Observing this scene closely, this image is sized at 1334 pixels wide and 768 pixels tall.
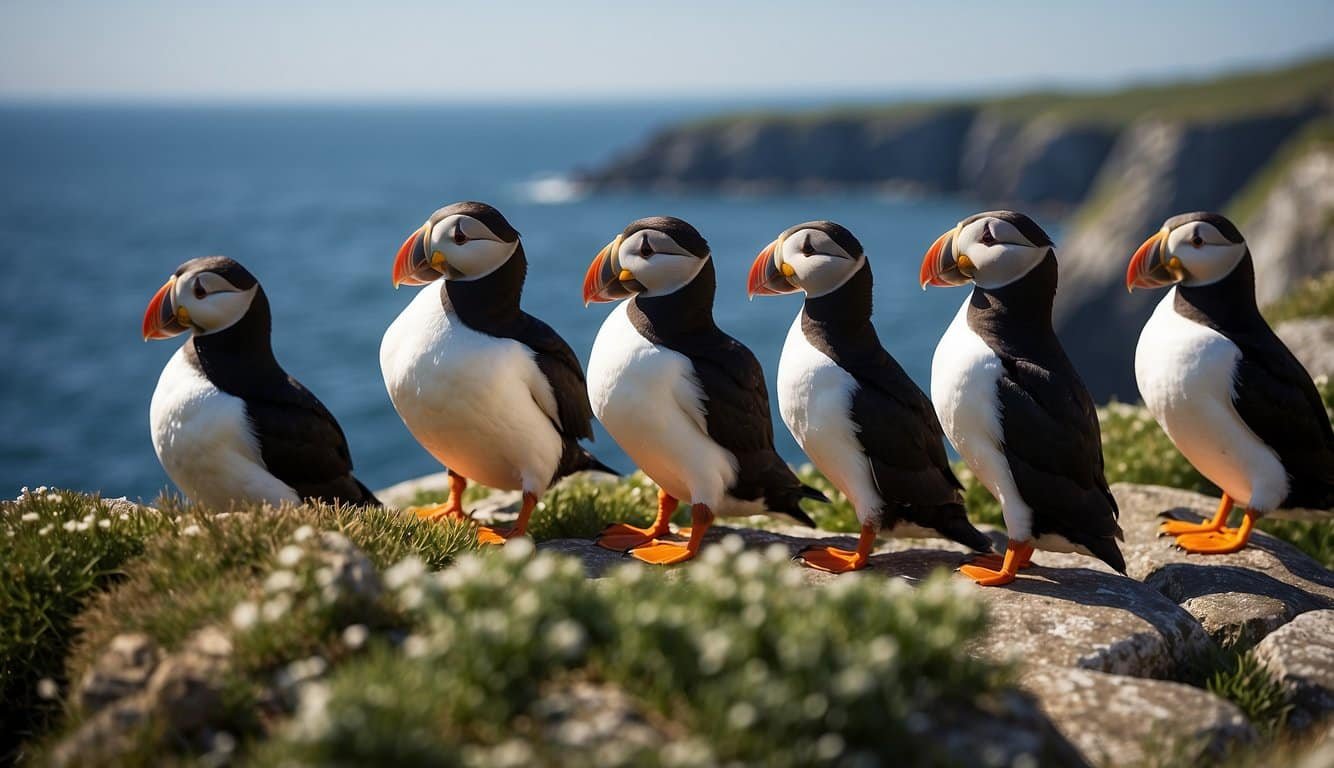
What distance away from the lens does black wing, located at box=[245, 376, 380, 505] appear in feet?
22.3

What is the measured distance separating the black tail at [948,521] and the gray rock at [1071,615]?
0.25 meters

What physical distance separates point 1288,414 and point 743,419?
3216 millimetres

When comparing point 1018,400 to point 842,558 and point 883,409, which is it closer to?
point 883,409

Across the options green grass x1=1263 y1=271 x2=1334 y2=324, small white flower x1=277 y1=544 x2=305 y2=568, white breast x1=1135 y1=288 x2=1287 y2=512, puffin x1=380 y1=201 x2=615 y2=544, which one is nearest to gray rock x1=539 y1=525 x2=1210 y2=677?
puffin x1=380 y1=201 x2=615 y2=544

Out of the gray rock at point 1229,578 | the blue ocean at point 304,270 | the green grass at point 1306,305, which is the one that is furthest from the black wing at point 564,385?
the blue ocean at point 304,270

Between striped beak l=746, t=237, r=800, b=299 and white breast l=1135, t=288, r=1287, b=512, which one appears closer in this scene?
striped beak l=746, t=237, r=800, b=299

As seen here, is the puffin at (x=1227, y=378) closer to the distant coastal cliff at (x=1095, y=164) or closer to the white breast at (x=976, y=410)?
the white breast at (x=976, y=410)

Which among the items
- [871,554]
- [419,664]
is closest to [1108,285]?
[871,554]

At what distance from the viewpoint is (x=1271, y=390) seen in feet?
23.4

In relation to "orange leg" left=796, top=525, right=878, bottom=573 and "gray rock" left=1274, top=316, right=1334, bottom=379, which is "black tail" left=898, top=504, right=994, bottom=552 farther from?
"gray rock" left=1274, top=316, right=1334, bottom=379

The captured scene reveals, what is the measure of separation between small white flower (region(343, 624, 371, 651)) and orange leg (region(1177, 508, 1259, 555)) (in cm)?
531

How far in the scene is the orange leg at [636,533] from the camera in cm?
730

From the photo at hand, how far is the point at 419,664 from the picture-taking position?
4.20 metres

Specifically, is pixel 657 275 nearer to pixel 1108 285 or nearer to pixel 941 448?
pixel 941 448
